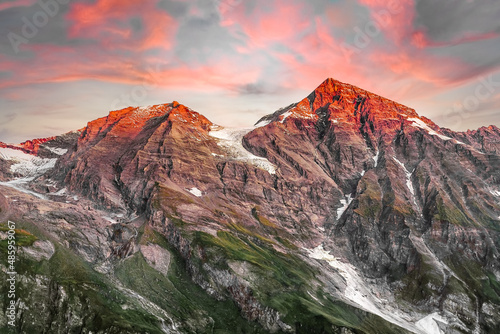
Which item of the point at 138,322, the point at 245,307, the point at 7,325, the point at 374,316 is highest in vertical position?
the point at 374,316

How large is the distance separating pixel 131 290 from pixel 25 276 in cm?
4391

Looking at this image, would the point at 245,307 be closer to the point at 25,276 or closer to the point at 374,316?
the point at 374,316

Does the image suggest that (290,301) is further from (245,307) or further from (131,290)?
(131,290)

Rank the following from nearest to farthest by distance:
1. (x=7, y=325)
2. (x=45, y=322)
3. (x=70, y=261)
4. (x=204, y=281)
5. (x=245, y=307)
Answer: (x=7, y=325), (x=45, y=322), (x=70, y=261), (x=245, y=307), (x=204, y=281)

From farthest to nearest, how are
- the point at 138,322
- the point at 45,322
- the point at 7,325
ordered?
the point at 138,322, the point at 45,322, the point at 7,325

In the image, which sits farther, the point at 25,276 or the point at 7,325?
the point at 25,276

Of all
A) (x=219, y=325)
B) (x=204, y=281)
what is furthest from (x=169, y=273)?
(x=219, y=325)

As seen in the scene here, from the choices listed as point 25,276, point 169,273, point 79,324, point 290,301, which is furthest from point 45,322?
point 290,301

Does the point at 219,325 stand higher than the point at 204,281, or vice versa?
the point at 204,281

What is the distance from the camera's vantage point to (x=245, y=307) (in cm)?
17725

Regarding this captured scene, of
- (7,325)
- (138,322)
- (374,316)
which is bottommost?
(7,325)

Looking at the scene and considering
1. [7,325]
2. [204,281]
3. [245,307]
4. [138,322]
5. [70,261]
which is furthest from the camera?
[204,281]

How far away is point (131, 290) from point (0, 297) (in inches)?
2056

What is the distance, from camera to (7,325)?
119250 mm
